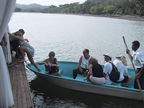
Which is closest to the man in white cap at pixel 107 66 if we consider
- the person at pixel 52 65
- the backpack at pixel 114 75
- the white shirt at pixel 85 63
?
the backpack at pixel 114 75

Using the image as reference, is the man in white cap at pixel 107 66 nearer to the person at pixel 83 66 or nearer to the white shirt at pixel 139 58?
the white shirt at pixel 139 58

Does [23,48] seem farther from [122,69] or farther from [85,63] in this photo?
[122,69]

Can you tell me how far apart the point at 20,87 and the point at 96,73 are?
245cm

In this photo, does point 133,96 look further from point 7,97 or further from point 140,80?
point 7,97

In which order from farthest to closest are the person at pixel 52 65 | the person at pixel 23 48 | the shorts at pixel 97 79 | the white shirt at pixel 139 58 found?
the person at pixel 23 48 < the person at pixel 52 65 < the shorts at pixel 97 79 < the white shirt at pixel 139 58

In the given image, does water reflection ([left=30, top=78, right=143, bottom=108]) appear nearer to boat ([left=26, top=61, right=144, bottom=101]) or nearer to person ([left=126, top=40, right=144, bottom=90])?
boat ([left=26, top=61, right=144, bottom=101])

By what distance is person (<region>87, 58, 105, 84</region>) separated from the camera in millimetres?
6207

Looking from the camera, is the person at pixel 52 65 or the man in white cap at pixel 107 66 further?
the person at pixel 52 65

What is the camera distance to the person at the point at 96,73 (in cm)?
621

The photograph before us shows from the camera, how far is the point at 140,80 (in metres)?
6.18

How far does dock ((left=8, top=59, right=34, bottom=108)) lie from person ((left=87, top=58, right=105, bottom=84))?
82.5 inches

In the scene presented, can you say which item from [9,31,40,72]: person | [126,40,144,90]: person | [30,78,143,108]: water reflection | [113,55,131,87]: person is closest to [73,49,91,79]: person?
[30,78,143,108]: water reflection

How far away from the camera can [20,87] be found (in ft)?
16.7

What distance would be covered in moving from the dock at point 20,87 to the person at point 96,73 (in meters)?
2.10
